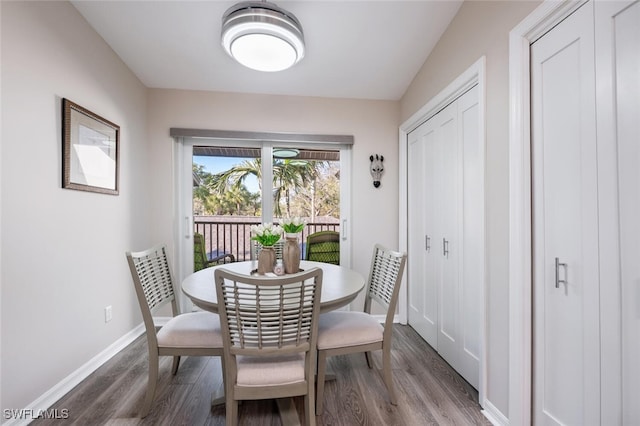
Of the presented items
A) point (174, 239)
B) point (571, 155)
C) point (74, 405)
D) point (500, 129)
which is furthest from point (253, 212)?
point (571, 155)

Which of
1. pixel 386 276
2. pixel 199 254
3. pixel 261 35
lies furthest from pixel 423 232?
pixel 199 254

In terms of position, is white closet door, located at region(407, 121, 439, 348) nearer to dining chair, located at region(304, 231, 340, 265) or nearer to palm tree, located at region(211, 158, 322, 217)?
dining chair, located at region(304, 231, 340, 265)

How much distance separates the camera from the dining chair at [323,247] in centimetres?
326

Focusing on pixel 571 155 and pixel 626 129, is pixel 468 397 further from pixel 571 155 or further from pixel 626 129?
pixel 626 129

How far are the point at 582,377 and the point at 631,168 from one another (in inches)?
35.4

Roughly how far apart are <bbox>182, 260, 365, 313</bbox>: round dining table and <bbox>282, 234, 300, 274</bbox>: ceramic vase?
127mm

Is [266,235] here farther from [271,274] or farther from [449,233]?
[449,233]

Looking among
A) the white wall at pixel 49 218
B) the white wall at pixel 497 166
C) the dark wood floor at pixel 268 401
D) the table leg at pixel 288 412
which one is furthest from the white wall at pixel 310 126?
the table leg at pixel 288 412

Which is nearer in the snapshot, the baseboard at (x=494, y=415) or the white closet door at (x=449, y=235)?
the baseboard at (x=494, y=415)

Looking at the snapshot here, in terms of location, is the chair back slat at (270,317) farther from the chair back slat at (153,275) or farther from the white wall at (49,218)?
the white wall at (49,218)

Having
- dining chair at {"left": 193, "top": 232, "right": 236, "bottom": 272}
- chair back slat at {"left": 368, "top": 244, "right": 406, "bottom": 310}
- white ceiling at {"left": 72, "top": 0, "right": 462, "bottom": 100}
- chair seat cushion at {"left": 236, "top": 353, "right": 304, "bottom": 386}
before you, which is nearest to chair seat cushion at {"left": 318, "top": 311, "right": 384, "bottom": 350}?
chair back slat at {"left": 368, "top": 244, "right": 406, "bottom": 310}

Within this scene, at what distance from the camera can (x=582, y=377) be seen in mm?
1240

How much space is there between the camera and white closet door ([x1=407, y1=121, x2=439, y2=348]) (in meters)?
2.57

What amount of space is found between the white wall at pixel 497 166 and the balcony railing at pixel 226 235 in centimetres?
193
